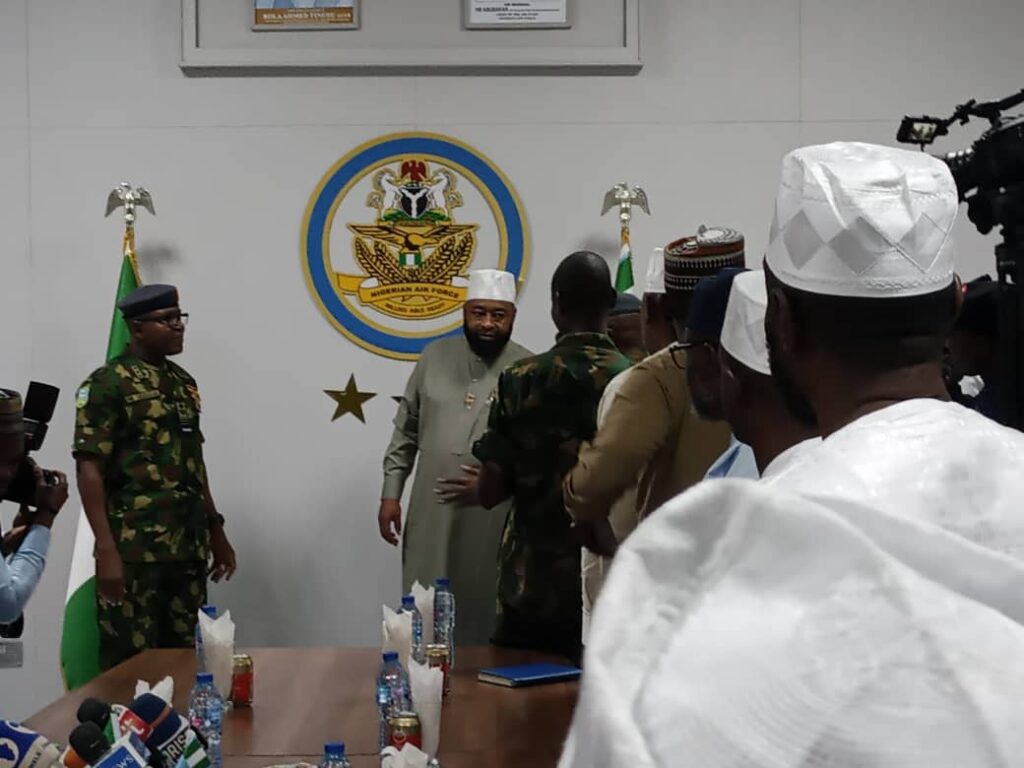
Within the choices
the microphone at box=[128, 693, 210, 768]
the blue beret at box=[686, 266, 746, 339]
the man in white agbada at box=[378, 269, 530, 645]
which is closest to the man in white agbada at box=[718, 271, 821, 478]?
the blue beret at box=[686, 266, 746, 339]

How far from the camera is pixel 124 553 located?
3.96 metres

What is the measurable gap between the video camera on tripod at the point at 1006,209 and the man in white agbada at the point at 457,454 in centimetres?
225

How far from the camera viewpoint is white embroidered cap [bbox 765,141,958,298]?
94 centimetres

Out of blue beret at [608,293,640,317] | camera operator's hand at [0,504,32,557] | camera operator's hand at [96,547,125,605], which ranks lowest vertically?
camera operator's hand at [96,547,125,605]

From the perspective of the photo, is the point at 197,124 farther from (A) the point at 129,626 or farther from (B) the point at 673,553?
(B) the point at 673,553

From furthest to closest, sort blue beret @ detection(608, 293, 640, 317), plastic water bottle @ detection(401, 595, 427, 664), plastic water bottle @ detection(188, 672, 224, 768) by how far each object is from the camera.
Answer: blue beret @ detection(608, 293, 640, 317) < plastic water bottle @ detection(401, 595, 427, 664) < plastic water bottle @ detection(188, 672, 224, 768)

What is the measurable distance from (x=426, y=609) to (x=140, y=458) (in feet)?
5.56

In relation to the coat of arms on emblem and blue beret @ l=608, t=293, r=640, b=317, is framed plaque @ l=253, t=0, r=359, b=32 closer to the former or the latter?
the coat of arms on emblem

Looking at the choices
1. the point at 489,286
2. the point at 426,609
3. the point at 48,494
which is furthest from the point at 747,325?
the point at 489,286

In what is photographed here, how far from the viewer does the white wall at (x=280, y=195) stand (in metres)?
4.80

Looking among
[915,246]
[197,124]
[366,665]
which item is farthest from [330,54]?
[915,246]

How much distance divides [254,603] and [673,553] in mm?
4315

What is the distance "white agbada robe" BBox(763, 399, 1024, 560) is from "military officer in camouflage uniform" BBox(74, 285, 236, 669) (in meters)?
3.40

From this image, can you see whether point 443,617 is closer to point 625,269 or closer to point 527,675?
point 527,675
